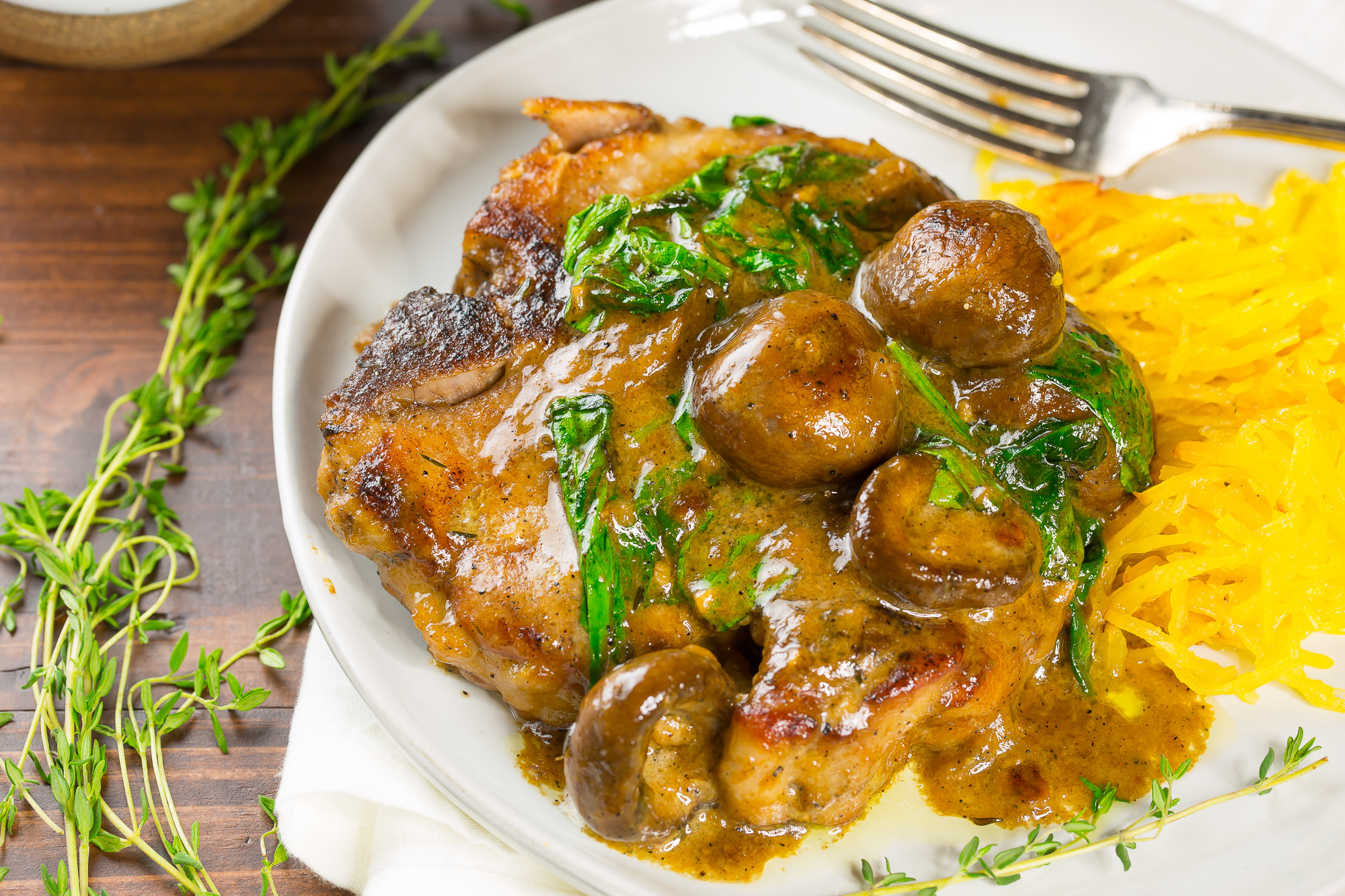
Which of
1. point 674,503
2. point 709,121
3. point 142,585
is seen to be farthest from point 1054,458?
point 142,585

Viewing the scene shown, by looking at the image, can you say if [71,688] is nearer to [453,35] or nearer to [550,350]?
[550,350]

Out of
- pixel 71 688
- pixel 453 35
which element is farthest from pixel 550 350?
pixel 453 35

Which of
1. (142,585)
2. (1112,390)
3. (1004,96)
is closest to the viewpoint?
(1112,390)

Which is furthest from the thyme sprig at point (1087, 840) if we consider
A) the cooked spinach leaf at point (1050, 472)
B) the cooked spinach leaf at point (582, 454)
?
the cooked spinach leaf at point (582, 454)

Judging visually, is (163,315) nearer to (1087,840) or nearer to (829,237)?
(829,237)

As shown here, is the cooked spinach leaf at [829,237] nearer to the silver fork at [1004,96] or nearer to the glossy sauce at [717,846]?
the silver fork at [1004,96]

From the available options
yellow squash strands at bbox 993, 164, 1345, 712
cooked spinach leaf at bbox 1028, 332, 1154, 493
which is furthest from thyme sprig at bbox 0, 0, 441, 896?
yellow squash strands at bbox 993, 164, 1345, 712
